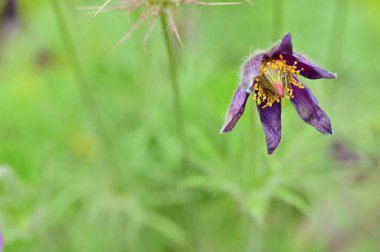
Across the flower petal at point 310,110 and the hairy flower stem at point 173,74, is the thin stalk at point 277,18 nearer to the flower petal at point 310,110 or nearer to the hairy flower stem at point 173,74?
the hairy flower stem at point 173,74

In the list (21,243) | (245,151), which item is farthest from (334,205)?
(21,243)

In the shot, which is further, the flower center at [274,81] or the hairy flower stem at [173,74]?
the hairy flower stem at [173,74]

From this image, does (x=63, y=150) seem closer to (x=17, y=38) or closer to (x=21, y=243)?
(x=21, y=243)

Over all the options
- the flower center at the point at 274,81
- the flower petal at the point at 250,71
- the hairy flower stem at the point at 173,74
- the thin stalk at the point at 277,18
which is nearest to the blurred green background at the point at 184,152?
the thin stalk at the point at 277,18

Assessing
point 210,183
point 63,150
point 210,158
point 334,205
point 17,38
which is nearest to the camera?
point 210,183

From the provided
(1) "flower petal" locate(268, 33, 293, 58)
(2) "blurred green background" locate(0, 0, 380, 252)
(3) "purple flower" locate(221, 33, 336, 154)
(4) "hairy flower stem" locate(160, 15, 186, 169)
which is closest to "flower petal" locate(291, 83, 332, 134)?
(3) "purple flower" locate(221, 33, 336, 154)

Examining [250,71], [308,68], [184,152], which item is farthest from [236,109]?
[184,152]
